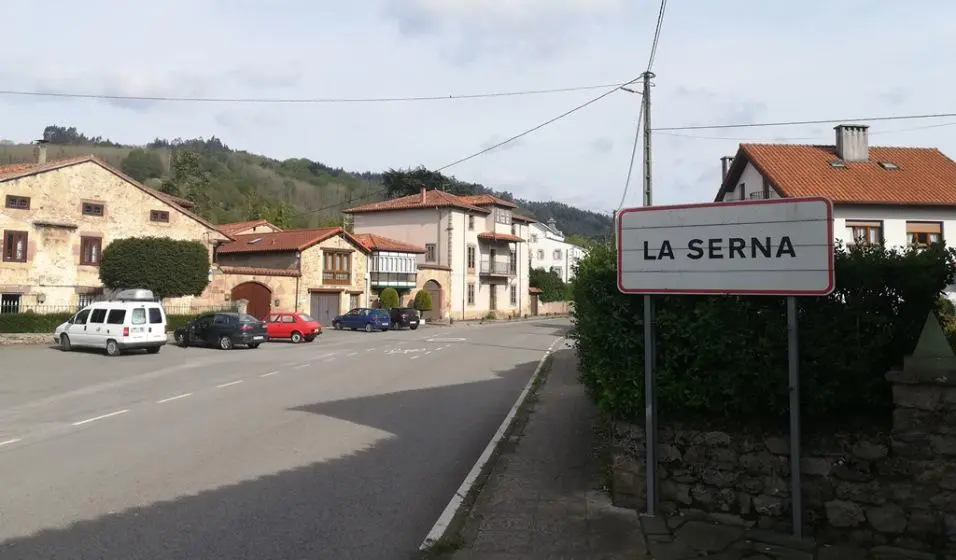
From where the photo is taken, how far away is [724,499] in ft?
17.7

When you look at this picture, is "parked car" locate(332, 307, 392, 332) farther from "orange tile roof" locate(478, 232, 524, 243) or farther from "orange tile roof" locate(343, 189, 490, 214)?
"orange tile roof" locate(478, 232, 524, 243)

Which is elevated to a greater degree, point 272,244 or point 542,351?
point 272,244

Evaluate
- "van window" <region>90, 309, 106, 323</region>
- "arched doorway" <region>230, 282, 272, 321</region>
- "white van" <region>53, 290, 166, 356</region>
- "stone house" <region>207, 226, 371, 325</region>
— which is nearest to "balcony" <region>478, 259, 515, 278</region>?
"stone house" <region>207, 226, 371, 325</region>

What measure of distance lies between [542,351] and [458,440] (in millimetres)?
16810

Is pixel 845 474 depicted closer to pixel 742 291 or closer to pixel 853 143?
pixel 742 291

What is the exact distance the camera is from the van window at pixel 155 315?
23375 mm

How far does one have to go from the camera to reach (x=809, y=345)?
521 cm

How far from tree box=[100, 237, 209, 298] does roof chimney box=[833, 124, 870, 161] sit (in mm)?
32541

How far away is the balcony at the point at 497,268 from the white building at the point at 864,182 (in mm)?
31595

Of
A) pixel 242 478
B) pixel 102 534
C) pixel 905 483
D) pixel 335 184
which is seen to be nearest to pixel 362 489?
pixel 242 478

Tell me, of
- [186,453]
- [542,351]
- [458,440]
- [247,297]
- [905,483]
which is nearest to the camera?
[905,483]

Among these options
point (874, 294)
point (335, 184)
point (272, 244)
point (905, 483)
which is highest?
point (335, 184)

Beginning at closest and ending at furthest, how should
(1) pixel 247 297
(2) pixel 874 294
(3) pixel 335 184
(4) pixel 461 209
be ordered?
(2) pixel 874 294 < (1) pixel 247 297 < (4) pixel 461 209 < (3) pixel 335 184

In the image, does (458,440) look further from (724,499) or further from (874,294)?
(874,294)
